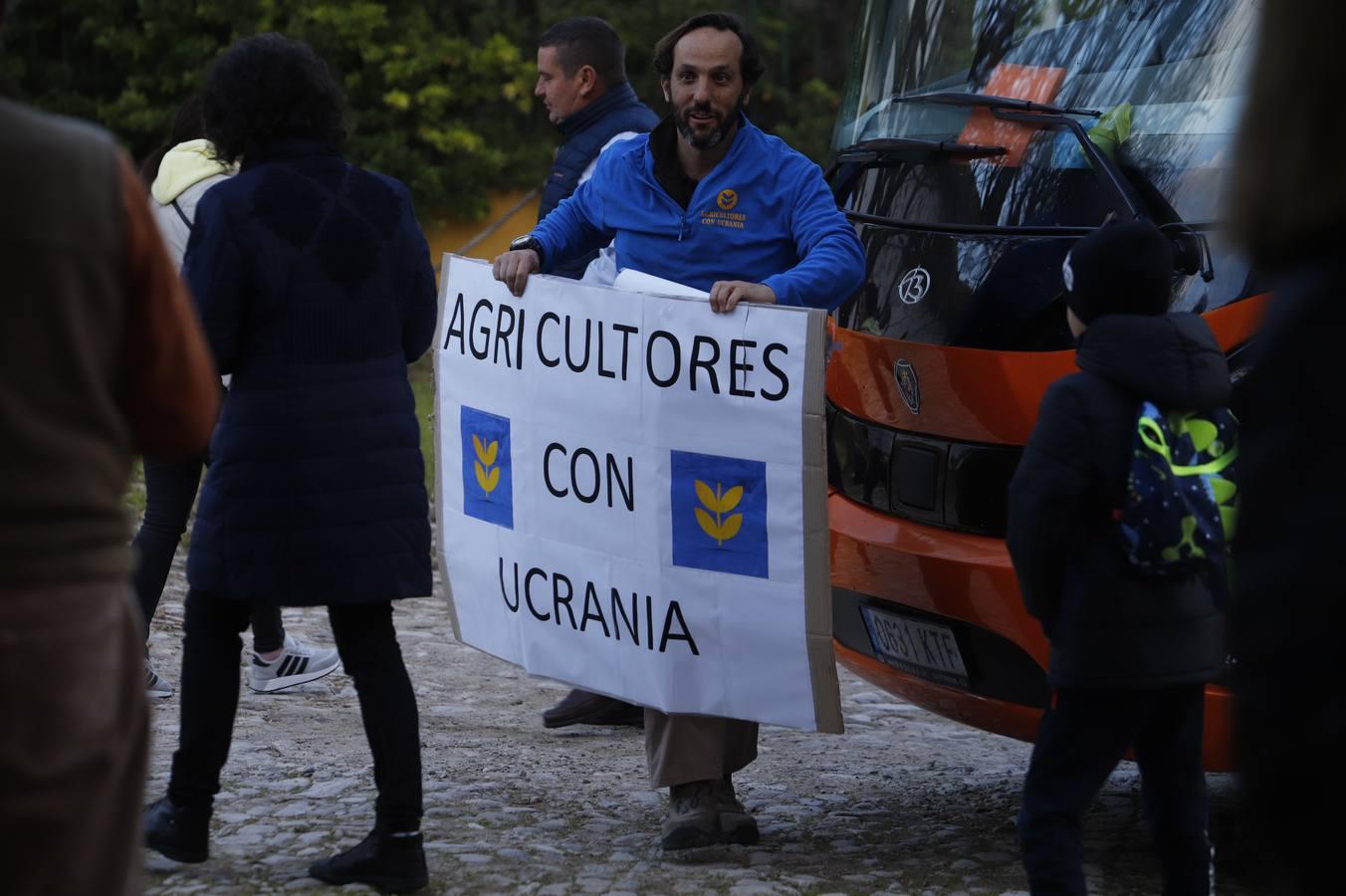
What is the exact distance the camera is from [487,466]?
15.7 feet

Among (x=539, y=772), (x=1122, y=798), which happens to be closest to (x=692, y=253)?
(x=539, y=772)

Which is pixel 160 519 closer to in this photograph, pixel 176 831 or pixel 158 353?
pixel 176 831

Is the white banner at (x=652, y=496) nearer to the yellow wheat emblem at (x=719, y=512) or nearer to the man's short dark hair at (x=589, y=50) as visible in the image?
the yellow wheat emblem at (x=719, y=512)

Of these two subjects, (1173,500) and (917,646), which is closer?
(1173,500)

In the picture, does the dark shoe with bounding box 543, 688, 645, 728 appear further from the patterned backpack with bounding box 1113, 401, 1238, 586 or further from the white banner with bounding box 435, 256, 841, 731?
the patterned backpack with bounding box 1113, 401, 1238, 586

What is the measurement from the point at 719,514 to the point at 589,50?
90.6 inches

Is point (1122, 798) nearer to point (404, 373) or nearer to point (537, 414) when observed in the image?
point (537, 414)

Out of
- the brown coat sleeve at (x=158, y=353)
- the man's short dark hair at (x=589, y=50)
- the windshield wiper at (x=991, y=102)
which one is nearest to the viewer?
the brown coat sleeve at (x=158, y=353)

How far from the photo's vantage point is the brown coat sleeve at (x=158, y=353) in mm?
2355

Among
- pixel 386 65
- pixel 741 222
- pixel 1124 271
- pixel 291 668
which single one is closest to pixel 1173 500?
pixel 1124 271

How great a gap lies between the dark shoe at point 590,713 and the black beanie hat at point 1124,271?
2.73 metres

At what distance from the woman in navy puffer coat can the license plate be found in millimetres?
1108

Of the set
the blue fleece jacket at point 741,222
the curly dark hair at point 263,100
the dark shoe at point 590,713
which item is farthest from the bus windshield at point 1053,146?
the dark shoe at point 590,713

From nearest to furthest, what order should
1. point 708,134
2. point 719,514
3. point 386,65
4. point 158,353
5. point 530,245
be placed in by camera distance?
point 158,353, point 719,514, point 708,134, point 530,245, point 386,65
